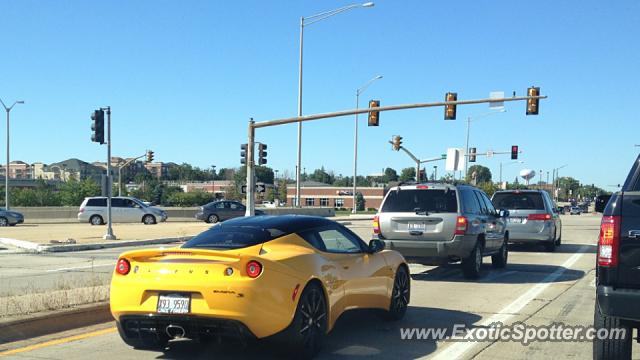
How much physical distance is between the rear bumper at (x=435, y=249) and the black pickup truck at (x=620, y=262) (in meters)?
6.92

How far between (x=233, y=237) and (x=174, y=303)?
47.0 inches

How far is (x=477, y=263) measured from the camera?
1295 cm

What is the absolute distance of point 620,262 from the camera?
16.8ft

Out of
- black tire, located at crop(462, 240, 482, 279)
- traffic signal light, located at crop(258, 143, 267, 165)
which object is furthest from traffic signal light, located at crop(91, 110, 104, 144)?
black tire, located at crop(462, 240, 482, 279)

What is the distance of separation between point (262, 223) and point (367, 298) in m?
1.57

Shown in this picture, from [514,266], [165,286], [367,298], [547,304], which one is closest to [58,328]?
[165,286]

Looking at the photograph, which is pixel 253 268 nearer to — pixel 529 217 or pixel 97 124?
pixel 529 217

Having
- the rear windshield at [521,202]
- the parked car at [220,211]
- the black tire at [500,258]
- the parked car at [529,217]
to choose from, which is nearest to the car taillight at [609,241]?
the black tire at [500,258]

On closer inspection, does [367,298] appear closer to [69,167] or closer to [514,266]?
[514,266]

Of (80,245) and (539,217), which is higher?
(539,217)

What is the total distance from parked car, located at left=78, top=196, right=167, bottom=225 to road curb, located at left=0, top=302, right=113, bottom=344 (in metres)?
32.1

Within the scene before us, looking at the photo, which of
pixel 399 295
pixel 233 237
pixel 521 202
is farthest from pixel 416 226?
pixel 521 202

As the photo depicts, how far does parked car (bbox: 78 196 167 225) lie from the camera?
128 ft

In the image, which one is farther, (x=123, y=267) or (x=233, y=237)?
(x=233, y=237)
